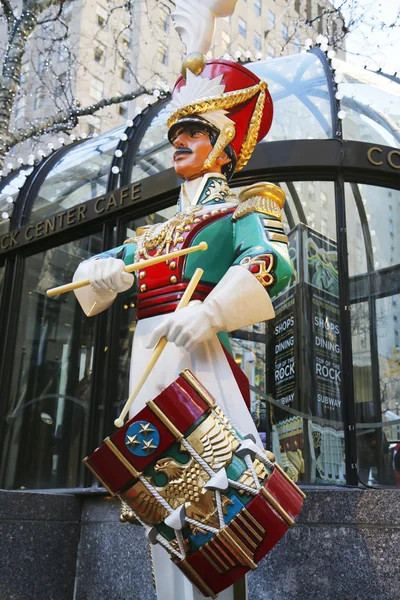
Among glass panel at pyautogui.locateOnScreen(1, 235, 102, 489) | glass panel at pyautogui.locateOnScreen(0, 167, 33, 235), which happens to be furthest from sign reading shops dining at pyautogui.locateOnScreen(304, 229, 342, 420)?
glass panel at pyautogui.locateOnScreen(0, 167, 33, 235)

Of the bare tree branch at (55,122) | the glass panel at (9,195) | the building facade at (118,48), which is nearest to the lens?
the glass panel at (9,195)

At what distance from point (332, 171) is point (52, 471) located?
3357mm

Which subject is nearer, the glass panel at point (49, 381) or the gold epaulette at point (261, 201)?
the gold epaulette at point (261, 201)

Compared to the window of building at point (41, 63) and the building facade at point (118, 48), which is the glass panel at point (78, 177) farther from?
the building facade at point (118, 48)

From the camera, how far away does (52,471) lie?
5.66m

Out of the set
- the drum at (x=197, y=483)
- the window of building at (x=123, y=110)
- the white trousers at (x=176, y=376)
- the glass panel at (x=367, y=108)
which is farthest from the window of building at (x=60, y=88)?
the window of building at (x=123, y=110)

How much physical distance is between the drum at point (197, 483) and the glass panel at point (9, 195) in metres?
4.64

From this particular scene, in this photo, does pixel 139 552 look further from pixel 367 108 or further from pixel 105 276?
pixel 367 108

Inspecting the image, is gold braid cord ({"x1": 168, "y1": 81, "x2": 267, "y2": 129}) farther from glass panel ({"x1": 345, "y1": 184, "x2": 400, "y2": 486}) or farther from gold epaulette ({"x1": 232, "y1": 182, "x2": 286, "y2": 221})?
glass panel ({"x1": 345, "y1": 184, "x2": 400, "y2": 486})

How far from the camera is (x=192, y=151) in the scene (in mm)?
3150

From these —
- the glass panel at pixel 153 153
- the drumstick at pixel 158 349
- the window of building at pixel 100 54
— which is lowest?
the drumstick at pixel 158 349

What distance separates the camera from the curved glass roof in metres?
5.36

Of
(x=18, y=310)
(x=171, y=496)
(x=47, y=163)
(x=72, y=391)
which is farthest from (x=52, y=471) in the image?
(x=171, y=496)

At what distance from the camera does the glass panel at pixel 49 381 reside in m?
5.68
